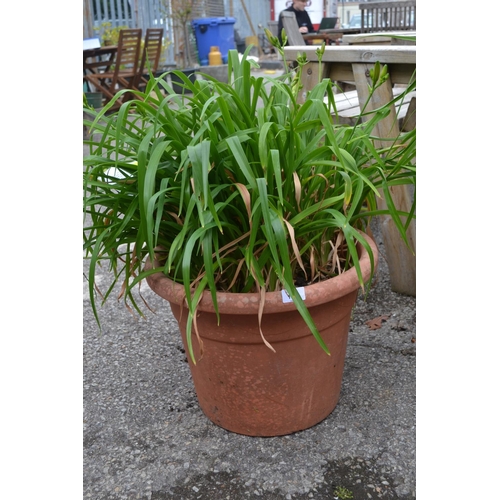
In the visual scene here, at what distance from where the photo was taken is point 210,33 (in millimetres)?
10117

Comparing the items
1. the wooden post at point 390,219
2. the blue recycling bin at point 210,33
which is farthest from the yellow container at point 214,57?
the wooden post at point 390,219

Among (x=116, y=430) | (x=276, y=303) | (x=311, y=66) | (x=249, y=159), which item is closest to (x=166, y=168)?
(x=249, y=159)

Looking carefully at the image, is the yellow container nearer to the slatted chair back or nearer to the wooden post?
the slatted chair back

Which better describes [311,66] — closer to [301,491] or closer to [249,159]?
[249,159]

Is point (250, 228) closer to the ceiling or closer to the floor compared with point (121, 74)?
closer to the floor

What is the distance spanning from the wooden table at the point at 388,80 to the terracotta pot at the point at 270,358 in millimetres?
672

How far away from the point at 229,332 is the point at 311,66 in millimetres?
1323

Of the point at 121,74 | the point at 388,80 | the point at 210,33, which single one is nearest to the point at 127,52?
the point at 121,74

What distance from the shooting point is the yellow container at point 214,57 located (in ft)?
32.0

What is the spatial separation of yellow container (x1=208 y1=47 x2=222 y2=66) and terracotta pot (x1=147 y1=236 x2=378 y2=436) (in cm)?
885

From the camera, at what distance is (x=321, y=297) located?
4.45ft

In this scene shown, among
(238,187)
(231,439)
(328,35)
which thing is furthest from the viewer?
(328,35)

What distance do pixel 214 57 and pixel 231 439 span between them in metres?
9.01

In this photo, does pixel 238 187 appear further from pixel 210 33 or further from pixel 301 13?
pixel 210 33
